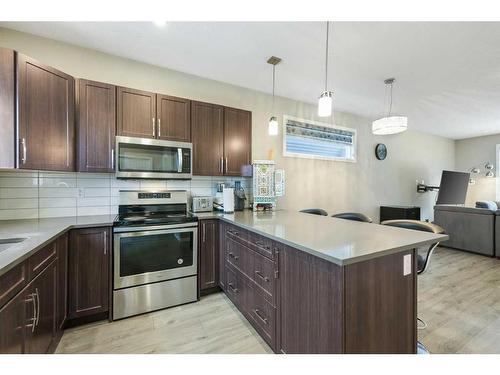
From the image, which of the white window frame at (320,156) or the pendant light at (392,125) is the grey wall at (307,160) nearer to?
the white window frame at (320,156)

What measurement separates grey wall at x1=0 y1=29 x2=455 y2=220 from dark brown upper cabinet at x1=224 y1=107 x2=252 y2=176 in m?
0.38

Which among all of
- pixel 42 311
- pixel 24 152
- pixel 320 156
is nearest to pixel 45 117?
pixel 24 152

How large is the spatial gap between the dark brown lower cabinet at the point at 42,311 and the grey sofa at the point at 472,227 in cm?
616

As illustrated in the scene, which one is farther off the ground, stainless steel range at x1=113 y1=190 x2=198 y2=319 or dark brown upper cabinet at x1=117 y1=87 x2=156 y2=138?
dark brown upper cabinet at x1=117 y1=87 x2=156 y2=138

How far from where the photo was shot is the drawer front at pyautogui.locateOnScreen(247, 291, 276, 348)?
172 cm

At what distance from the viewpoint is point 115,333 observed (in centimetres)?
199

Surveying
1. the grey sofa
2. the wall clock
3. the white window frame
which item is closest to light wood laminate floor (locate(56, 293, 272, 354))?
the white window frame

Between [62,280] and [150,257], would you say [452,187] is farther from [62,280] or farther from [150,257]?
[62,280]

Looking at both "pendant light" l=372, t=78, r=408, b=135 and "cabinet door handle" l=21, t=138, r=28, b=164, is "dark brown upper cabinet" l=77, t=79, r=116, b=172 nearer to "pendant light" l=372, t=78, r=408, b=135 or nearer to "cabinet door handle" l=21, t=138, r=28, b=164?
"cabinet door handle" l=21, t=138, r=28, b=164

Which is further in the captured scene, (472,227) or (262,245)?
(472,227)

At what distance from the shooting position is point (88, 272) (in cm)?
206

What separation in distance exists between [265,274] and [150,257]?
122cm

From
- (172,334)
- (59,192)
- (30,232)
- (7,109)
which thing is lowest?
(172,334)
